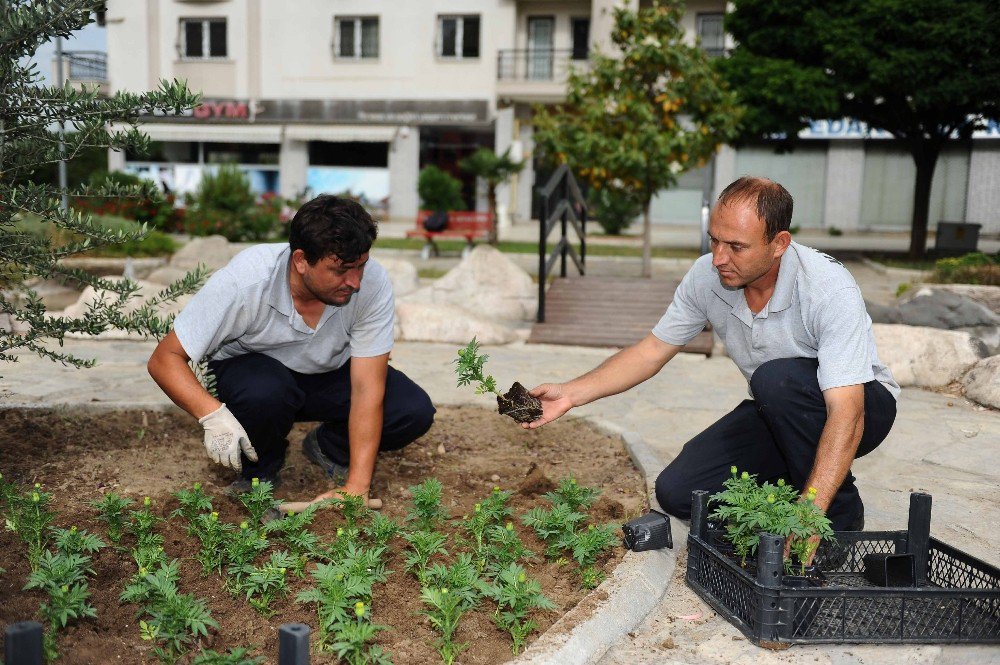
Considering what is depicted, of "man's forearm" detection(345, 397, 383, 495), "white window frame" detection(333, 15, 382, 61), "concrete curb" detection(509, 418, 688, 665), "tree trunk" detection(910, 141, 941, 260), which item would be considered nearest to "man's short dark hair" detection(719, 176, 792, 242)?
"concrete curb" detection(509, 418, 688, 665)

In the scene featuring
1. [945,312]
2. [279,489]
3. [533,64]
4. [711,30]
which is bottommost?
[279,489]

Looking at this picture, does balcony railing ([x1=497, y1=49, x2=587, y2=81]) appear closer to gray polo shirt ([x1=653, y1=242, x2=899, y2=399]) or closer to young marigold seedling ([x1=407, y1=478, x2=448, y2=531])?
gray polo shirt ([x1=653, y1=242, x2=899, y2=399])

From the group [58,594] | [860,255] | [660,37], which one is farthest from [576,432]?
[860,255]

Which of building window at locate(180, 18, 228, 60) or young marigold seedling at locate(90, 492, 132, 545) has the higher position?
building window at locate(180, 18, 228, 60)

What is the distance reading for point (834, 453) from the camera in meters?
3.10

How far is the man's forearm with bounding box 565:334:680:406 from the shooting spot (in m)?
3.80

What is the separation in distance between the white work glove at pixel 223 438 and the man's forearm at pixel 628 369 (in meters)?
1.29

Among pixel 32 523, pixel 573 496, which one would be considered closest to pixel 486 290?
pixel 573 496

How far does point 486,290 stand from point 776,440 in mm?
6210

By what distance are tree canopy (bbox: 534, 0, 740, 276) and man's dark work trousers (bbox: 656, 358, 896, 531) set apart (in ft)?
25.9

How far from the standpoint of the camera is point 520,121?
30.3 metres

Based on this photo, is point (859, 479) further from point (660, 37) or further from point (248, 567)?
point (660, 37)

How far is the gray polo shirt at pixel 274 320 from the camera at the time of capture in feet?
11.7

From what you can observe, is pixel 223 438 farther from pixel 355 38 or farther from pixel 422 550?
pixel 355 38
